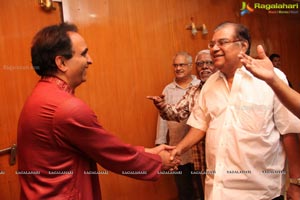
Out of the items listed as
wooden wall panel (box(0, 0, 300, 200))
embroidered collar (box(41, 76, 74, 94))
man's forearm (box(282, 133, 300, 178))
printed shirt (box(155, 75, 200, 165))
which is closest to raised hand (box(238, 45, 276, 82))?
man's forearm (box(282, 133, 300, 178))

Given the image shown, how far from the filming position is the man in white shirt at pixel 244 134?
146cm

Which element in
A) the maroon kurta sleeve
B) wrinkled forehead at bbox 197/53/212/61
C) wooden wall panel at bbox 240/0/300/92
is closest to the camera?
the maroon kurta sleeve

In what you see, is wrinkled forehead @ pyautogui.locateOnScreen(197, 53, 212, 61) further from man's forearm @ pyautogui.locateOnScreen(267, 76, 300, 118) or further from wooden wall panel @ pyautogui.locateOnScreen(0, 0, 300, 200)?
man's forearm @ pyautogui.locateOnScreen(267, 76, 300, 118)

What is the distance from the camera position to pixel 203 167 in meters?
2.14

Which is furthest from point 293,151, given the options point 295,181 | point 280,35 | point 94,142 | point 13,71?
point 280,35

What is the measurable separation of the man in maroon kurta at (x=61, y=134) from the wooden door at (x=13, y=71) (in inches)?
35.4

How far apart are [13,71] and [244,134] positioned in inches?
65.6

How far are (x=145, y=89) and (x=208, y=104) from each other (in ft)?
4.42

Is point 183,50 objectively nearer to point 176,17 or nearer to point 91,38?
point 176,17

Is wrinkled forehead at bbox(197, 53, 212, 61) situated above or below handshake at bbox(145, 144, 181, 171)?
above

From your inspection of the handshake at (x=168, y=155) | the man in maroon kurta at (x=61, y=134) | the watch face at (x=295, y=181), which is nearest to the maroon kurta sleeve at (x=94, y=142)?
the man in maroon kurta at (x=61, y=134)

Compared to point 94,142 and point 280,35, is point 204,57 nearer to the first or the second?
point 94,142

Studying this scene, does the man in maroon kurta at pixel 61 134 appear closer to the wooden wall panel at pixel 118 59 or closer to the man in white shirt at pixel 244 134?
the man in white shirt at pixel 244 134

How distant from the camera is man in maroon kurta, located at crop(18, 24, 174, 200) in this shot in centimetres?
119
